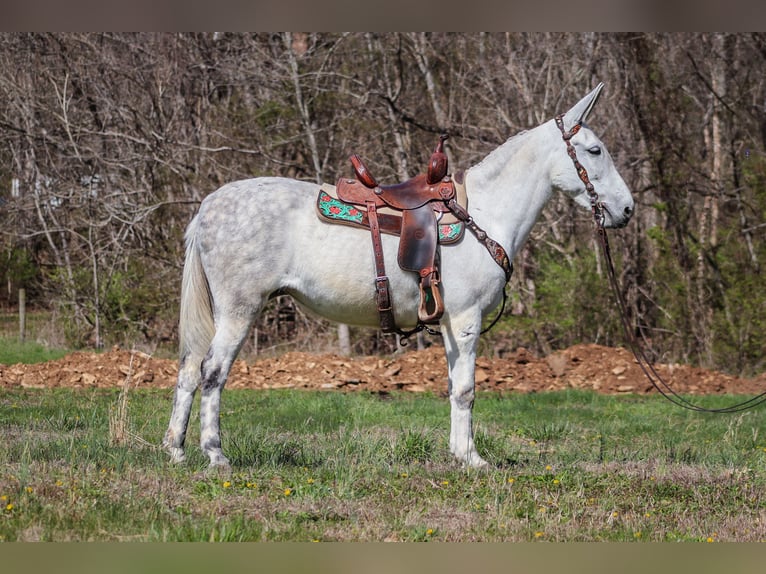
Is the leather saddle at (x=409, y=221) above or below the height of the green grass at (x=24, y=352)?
above

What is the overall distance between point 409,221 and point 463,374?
121 centimetres

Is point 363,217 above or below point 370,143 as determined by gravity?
below

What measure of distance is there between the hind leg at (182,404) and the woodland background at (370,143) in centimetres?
916

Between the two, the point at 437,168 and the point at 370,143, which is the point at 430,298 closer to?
the point at 437,168

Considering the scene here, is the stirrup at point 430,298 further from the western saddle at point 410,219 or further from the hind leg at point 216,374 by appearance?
the hind leg at point 216,374

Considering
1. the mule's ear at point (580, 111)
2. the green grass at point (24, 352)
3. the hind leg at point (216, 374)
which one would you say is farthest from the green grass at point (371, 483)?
the green grass at point (24, 352)

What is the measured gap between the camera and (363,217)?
6.03 metres

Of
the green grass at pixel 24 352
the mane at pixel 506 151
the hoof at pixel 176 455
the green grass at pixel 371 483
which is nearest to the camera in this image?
the green grass at pixel 371 483

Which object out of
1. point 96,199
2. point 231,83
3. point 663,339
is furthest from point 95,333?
point 663,339

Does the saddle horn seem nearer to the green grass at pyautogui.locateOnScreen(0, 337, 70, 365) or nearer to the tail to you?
the tail

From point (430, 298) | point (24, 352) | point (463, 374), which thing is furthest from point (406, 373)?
point (430, 298)

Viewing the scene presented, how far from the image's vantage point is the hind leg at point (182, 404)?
19.6 ft

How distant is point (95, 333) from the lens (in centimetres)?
1580

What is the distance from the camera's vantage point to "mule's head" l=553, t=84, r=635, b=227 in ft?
20.8
